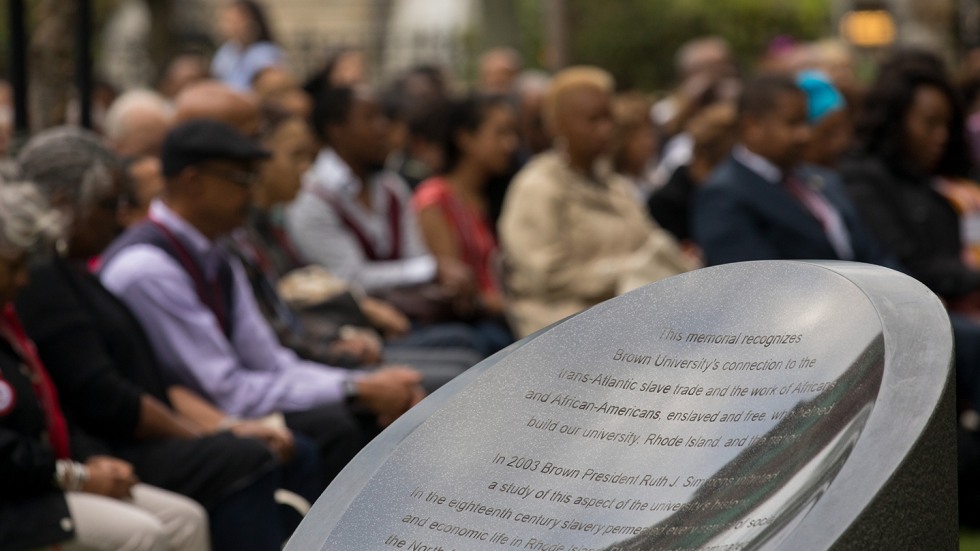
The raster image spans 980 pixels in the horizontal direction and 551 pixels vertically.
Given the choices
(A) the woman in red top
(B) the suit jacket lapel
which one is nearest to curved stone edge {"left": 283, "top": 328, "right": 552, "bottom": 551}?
(B) the suit jacket lapel

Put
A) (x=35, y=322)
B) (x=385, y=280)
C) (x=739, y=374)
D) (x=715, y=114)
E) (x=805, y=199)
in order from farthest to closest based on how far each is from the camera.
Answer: (x=715, y=114), (x=385, y=280), (x=805, y=199), (x=35, y=322), (x=739, y=374)

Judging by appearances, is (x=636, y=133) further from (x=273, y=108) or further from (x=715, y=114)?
(x=273, y=108)

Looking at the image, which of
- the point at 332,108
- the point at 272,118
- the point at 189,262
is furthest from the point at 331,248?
the point at 189,262

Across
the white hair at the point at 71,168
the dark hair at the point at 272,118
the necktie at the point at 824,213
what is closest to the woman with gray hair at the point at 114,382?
the white hair at the point at 71,168

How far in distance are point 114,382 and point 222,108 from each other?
1.96 meters

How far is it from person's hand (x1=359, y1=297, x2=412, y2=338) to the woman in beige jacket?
0.55 metres

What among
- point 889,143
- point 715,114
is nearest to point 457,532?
point 889,143

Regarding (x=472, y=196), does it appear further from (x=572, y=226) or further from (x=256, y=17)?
(x=256, y=17)

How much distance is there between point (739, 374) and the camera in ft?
8.83

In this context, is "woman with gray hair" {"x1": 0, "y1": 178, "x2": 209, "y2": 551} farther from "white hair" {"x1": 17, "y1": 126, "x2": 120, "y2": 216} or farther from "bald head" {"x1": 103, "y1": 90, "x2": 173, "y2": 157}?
"bald head" {"x1": 103, "y1": 90, "x2": 173, "y2": 157}

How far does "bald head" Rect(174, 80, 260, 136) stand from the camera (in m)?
5.96

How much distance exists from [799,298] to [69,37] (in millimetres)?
5474

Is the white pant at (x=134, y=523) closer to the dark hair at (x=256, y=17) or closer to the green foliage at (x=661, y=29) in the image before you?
the dark hair at (x=256, y=17)

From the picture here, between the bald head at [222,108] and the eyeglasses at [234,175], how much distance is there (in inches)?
35.6
